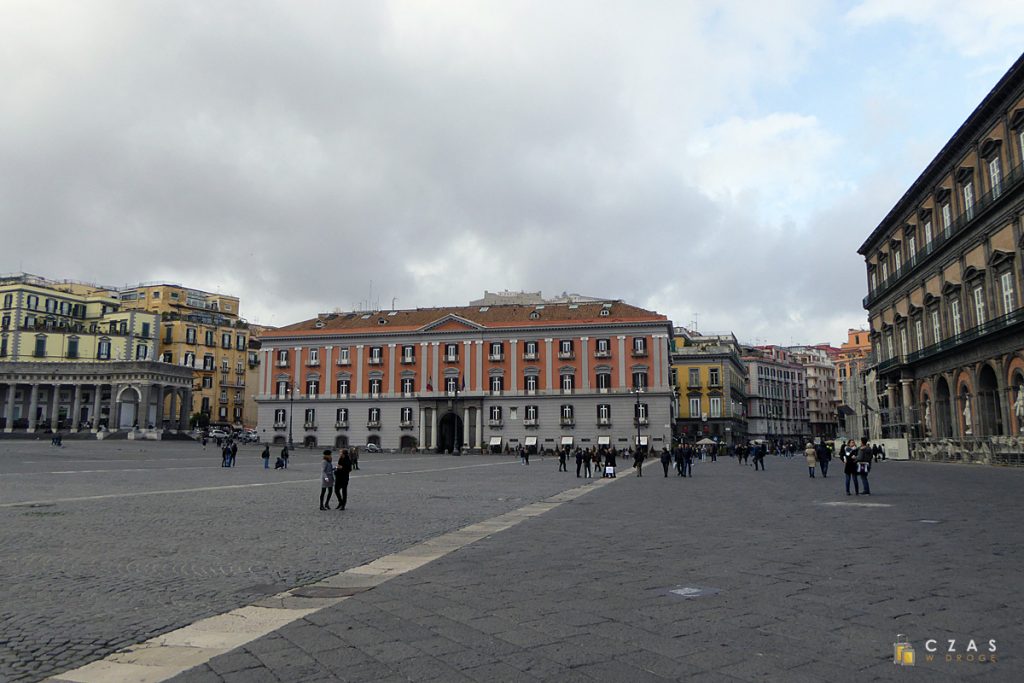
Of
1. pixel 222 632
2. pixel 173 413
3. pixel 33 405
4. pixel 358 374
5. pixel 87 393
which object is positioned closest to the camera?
pixel 222 632

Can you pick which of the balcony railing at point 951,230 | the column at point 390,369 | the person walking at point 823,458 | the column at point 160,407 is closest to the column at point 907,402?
the balcony railing at point 951,230

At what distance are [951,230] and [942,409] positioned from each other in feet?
41.4

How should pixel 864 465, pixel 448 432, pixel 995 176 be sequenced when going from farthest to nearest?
1. pixel 448 432
2. pixel 995 176
3. pixel 864 465

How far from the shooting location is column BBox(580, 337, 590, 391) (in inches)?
2950

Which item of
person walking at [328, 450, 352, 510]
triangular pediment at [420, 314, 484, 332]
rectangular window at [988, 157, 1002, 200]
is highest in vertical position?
rectangular window at [988, 157, 1002, 200]

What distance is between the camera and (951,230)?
152 feet

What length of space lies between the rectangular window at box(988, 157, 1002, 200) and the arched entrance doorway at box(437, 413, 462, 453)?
5154cm

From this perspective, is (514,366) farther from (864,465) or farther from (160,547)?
(160,547)

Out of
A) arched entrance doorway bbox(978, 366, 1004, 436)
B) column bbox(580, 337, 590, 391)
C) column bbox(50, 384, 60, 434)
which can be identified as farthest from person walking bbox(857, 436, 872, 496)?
column bbox(50, 384, 60, 434)

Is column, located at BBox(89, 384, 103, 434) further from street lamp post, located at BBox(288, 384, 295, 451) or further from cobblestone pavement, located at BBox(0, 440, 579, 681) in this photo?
cobblestone pavement, located at BBox(0, 440, 579, 681)

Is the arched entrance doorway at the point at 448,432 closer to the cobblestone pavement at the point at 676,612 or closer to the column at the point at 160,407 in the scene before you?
the column at the point at 160,407

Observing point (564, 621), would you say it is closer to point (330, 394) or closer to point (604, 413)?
point (604, 413)

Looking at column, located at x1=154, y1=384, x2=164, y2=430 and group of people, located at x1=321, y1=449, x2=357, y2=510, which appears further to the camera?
column, located at x1=154, y1=384, x2=164, y2=430

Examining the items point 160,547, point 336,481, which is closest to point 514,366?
point 336,481
